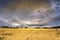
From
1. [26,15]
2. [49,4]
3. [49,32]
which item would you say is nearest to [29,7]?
[26,15]

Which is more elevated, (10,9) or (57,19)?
(10,9)

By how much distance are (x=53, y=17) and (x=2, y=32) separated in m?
0.50

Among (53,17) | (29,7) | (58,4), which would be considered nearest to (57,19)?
(53,17)

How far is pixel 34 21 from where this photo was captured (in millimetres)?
1244

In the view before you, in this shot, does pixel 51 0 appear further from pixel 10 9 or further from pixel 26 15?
pixel 10 9

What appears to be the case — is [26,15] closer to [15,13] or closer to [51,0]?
[15,13]

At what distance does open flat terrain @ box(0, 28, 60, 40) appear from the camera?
1174 mm

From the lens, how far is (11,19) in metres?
1.25

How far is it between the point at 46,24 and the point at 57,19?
0.37 feet

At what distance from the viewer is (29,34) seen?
1199 millimetres

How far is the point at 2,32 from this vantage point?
4.02 feet

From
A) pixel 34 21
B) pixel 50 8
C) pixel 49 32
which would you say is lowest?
pixel 49 32

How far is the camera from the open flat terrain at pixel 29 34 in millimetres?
1174

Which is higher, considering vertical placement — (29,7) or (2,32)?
(29,7)
